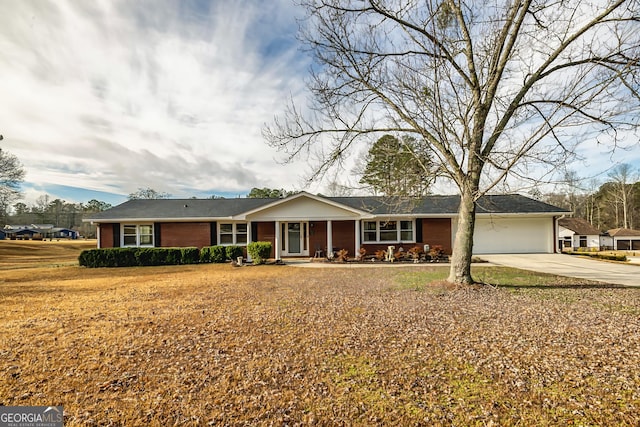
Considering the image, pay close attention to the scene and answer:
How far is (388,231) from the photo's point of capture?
63.9 feet

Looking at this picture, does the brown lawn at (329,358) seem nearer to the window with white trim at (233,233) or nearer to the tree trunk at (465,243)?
the tree trunk at (465,243)

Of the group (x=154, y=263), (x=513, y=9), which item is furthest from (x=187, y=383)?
(x=154, y=263)

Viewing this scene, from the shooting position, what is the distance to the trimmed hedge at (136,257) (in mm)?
16672

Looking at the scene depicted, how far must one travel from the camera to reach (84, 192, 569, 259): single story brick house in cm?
1884

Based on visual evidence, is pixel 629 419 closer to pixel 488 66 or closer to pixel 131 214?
pixel 488 66

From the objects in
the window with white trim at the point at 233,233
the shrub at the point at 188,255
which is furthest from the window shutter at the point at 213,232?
the shrub at the point at 188,255

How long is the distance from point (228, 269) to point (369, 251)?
853cm

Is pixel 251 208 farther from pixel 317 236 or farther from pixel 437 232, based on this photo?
pixel 437 232

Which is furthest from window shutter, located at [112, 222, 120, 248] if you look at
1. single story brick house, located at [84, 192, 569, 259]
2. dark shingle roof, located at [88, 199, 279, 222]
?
dark shingle roof, located at [88, 199, 279, 222]

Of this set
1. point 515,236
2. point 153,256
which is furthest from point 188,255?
point 515,236

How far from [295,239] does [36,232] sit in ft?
227

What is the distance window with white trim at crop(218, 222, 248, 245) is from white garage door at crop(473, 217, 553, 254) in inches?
588

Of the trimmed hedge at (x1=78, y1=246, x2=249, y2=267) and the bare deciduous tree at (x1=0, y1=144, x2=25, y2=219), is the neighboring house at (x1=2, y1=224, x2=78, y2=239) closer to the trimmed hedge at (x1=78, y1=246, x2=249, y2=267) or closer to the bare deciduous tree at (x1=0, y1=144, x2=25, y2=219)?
the bare deciduous tree at (x1=0, y1=144, x2=25, y2=219)

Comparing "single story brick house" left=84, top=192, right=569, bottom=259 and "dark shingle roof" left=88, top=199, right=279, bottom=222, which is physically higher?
"dark shingle roof" left=88, top=199, right=279, bottom=222
